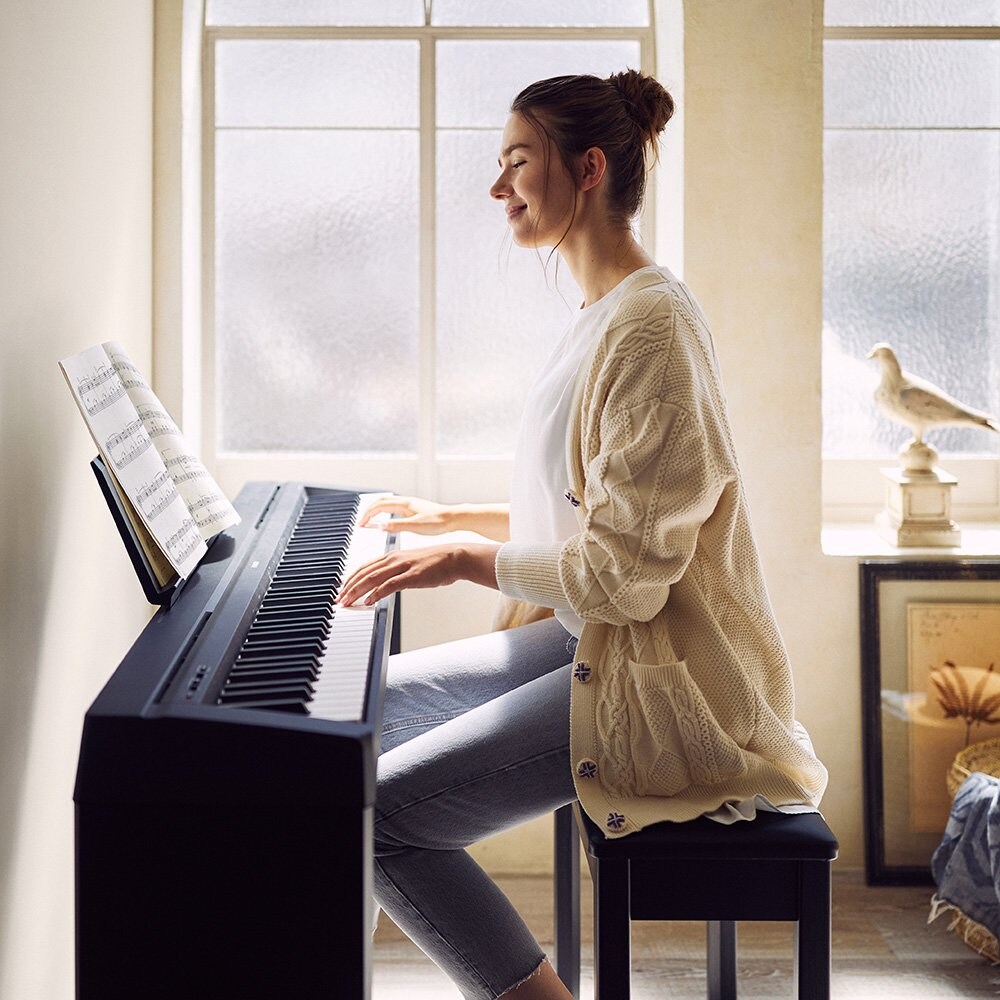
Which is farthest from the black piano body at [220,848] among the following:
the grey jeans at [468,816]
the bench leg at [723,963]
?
the bench leg at [723,963]

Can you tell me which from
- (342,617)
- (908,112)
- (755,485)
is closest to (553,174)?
(342,617)

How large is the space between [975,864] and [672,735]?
1.33m

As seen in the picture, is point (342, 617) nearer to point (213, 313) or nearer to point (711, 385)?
point (711, 385)

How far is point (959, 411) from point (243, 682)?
214 cm

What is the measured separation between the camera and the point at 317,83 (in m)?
3.07

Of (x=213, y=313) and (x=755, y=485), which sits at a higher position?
(x=213, y=313)

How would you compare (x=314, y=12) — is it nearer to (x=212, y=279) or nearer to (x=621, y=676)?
(x=212, y=279)

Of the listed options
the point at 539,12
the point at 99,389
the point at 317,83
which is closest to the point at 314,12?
the point at 317,83

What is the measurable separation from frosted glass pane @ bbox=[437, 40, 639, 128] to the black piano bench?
2.14m

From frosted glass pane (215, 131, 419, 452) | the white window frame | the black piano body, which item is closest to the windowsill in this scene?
the white window frame

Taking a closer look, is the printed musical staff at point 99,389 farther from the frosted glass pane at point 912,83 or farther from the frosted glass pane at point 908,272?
the frosted glass pane at point 912,83

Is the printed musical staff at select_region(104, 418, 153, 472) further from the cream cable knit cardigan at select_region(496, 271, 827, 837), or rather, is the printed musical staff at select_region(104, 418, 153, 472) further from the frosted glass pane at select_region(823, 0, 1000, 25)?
the frosted glass pane at select_region(823, 0, 1000, 25)

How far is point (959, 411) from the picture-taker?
2.82 m

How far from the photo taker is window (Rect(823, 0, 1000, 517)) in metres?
3.05
